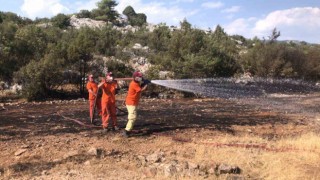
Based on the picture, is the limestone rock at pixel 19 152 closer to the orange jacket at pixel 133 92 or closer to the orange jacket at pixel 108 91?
the orange jacket at pixel 108 91

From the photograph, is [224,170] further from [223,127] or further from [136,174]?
[223,127]

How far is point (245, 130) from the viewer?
46.0 feet

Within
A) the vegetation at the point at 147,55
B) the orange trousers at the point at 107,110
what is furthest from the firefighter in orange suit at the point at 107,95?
the vegetation at the point at 147,55

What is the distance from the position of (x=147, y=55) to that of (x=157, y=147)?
2359 cm

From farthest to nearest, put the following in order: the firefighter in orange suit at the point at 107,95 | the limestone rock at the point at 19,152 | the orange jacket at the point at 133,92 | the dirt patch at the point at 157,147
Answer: the firefighter in orange suit at the point at 107,95
the orange jacket at the point at 133,92
the limestone rock at the point at 19,152
the dirt patch at the point at 157,147

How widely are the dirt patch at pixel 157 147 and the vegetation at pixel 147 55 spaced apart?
6.75m

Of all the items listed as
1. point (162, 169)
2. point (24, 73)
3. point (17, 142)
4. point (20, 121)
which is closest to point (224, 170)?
point (162, 169)

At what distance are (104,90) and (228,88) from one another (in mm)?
17977

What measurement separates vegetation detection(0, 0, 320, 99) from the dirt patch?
6752 millimetres

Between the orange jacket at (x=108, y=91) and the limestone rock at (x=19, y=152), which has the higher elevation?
the orange jacket at (x=108, y=91)

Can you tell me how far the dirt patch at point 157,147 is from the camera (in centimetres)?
916

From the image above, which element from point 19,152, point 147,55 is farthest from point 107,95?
point 147,55

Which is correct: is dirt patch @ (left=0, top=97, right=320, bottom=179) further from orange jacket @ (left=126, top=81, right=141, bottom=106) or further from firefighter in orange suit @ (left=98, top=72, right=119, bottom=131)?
orange jacket @ (left=126, top=81, right=141, bottom=106)

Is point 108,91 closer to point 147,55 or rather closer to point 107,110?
point 107,110
